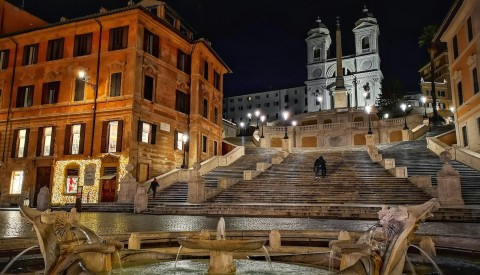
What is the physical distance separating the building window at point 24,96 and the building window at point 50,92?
1.61 m

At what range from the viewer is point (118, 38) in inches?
1139

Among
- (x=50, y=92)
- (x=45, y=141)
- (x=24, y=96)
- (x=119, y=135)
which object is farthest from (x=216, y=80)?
(x=24, y=96)

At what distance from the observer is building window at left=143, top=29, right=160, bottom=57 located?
96.2 ft

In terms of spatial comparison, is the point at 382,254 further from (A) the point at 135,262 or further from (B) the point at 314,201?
(B) the point at 314,201

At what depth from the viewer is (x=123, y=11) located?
28297mm

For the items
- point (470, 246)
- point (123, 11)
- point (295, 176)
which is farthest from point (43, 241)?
point (123, 11)

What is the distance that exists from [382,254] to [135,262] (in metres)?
4.26

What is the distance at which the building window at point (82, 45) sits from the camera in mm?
29766

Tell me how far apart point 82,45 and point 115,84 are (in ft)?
16.2

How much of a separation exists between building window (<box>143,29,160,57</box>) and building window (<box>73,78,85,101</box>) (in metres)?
5.70

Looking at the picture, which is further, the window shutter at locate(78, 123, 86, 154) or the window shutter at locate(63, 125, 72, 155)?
the window shutter at locate(63, 125, 72, 155)

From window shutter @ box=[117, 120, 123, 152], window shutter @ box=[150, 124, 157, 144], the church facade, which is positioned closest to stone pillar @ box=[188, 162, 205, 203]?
window shutter @ box=[117, 120, 123, 152]

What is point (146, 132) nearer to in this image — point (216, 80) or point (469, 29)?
point (216, 80)

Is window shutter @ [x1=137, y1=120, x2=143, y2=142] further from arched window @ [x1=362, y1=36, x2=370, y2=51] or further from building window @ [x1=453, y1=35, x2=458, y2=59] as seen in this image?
arched window @ [x1=362, y1=36, x2=370, y2=51]
